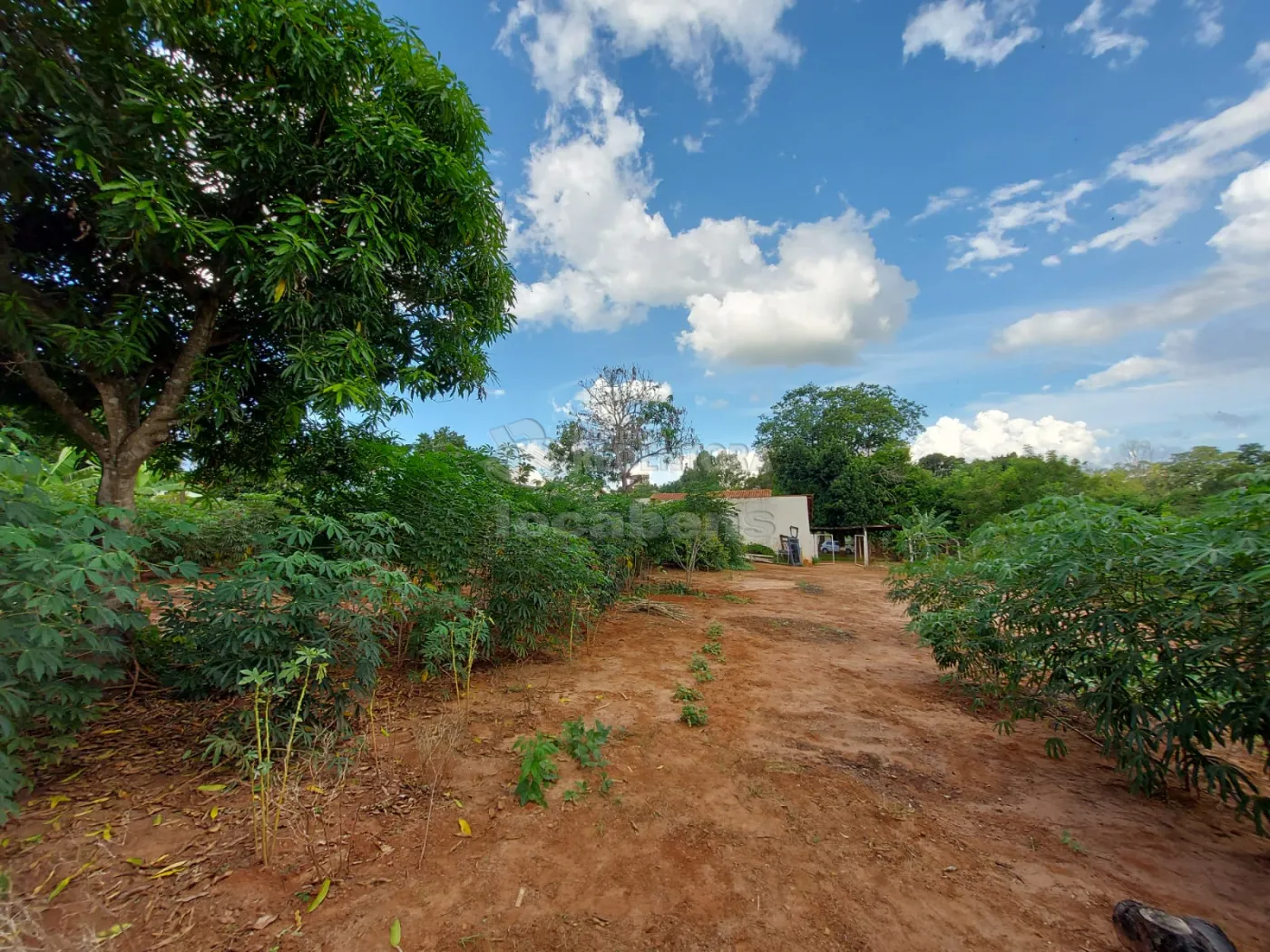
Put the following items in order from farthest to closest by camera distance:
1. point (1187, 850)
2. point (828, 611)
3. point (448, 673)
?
1. point (828, 611)
2. point (448, 673)
3. point (1187, 850)

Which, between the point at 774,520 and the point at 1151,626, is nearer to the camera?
the point at 1151,626

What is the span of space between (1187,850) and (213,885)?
12.6 ft

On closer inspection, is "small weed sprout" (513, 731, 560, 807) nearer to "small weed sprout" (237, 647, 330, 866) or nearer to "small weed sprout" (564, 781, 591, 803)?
"small weed sprout" (564, 781, 591, 803)

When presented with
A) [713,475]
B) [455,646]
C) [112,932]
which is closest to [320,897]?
[112,932]

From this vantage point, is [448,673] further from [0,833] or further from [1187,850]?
[1187,850]

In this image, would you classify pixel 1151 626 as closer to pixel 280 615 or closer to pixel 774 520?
pixel 280 615

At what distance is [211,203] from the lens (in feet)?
9.23

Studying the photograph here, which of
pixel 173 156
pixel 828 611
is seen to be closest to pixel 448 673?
pixel 173 156

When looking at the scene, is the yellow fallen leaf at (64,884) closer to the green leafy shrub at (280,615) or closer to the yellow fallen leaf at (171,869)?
the yellow fallen leaf at (171,869)

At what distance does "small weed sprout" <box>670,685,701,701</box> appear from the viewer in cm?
354

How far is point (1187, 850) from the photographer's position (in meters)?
1.98

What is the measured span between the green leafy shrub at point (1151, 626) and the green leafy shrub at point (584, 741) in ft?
7.76

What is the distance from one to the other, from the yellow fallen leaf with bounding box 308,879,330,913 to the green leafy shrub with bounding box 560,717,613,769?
1192mm

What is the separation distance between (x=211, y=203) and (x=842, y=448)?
19.3 m
